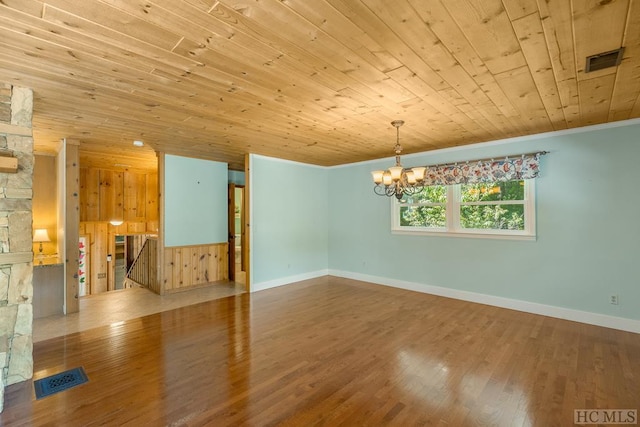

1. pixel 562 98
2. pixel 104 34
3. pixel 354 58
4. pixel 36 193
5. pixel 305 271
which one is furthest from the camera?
pixel 305 271

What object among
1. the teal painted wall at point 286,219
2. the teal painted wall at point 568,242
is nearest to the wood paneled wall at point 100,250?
the teal painted wall at point 286,219

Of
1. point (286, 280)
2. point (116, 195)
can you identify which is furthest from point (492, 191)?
Result: point (116, 195)

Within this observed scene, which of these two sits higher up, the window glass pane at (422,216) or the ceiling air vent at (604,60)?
the ceiling air vent at (604,60)

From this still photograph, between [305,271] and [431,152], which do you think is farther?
[305,271]

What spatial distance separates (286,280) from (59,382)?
386 cm

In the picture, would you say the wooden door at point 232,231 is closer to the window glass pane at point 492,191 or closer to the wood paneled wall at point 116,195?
the wood paneled wall at point 116,195

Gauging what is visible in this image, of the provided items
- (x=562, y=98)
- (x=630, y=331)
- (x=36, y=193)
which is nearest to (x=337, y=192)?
(x=562, y=98)

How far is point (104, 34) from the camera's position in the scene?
1771mm

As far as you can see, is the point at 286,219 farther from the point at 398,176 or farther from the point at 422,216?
the point at 398,176

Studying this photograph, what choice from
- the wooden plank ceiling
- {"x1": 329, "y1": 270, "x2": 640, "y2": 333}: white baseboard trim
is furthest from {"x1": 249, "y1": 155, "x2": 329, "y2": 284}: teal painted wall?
the wooden plank ceiling

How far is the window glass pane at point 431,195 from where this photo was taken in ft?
17.1

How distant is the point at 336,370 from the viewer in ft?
8.89

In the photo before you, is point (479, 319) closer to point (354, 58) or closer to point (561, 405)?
point (561, 405)

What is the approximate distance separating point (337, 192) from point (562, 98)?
4.40 meters
